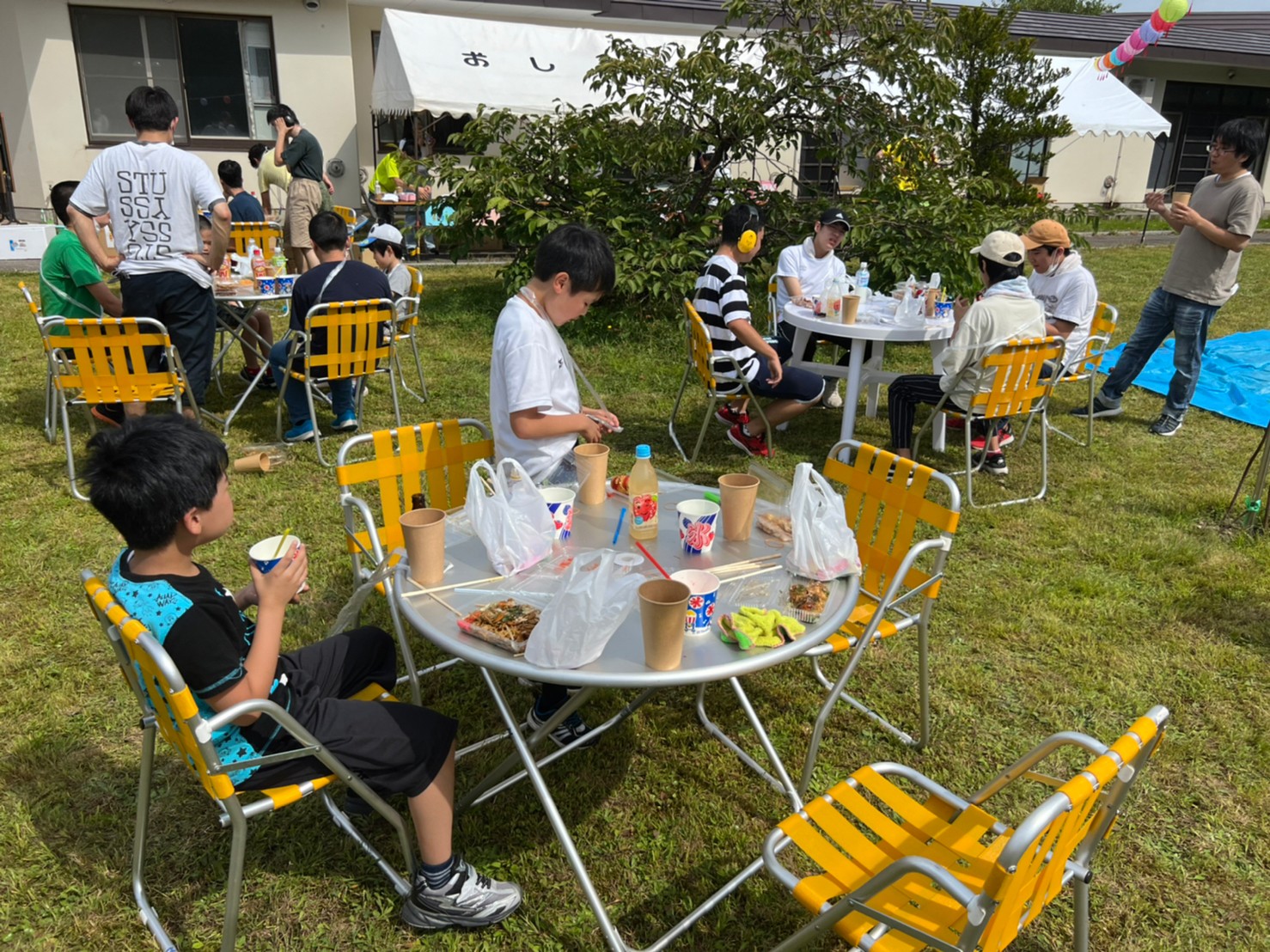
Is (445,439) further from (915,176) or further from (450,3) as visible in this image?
(450,3)

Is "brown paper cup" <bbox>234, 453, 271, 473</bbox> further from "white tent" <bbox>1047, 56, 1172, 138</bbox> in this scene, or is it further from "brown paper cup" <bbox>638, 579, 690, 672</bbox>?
"white tent" <bbox>1047, 56, 1172, 138</bbox>

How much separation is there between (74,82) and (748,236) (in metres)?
11.4

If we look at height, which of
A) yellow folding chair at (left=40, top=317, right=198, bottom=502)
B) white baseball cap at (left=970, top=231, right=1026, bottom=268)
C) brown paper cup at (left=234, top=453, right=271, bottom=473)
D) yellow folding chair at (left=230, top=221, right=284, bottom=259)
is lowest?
brown paper cup at (left=234, top=453, right=271, bottom=473)

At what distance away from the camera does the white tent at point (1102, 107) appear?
42.5ft

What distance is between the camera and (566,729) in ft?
9.14

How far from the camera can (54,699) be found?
2.94 m

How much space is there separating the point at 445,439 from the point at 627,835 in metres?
1.41

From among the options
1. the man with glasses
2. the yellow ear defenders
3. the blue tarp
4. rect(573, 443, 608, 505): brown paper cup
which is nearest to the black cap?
the yellow ear defenders

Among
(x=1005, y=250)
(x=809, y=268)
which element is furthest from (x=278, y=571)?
(x=809, y=268)

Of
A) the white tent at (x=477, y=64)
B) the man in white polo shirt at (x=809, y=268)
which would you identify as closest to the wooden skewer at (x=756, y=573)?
the man in white polo shirt at (x=809, y=268)

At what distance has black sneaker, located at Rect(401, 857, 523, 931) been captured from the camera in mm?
2092

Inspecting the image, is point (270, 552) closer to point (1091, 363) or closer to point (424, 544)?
point (424, 544)

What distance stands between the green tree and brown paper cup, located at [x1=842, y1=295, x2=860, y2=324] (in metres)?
2.45

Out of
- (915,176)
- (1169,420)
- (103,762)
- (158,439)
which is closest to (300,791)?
(158,439)
